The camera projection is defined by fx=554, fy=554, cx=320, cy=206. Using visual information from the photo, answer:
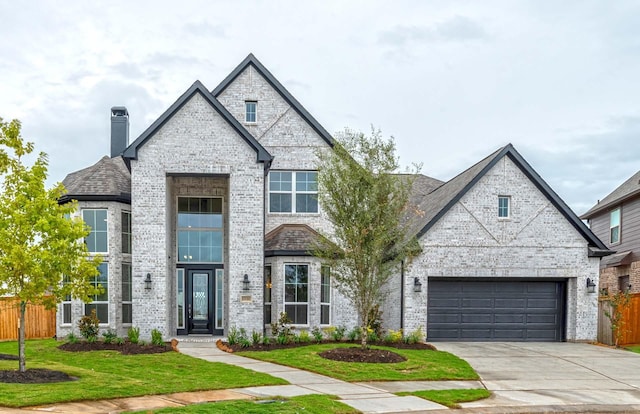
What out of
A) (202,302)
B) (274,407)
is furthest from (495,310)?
(274,407)

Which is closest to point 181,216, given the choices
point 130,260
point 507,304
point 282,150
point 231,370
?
point 130,260

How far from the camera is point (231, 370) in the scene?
1232 cm

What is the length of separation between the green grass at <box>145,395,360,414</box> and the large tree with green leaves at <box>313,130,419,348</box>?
18.0ft

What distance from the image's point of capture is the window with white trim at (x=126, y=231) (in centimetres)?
1825

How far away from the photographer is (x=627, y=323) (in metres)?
19.7

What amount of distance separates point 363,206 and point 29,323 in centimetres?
1320

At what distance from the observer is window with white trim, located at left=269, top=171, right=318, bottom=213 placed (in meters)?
20.1

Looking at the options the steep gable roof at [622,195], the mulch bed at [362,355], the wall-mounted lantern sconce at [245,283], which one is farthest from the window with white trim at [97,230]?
the steep gable roof at [622,195]

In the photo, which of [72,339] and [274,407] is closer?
[274,407]

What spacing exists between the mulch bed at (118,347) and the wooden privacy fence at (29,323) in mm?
4042

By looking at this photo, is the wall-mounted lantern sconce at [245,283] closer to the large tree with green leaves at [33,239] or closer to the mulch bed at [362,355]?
the mulch bed at [362,355]

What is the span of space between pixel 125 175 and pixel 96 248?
2898mm

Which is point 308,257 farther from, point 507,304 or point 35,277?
point 35,277

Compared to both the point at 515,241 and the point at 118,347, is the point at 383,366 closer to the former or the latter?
the point at 118,347
